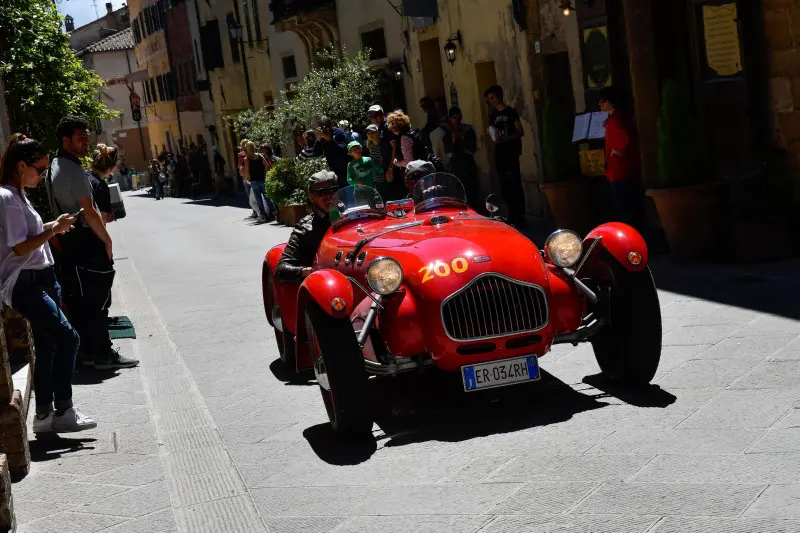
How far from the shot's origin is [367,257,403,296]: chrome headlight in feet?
24.2

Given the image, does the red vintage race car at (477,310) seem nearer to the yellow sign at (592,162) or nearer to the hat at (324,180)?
the hat at (324,180)

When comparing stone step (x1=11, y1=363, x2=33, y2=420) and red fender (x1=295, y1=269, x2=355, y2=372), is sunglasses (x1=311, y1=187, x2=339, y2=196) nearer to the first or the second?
red fender (x1=295, y1=269, x2=355, y2=372)

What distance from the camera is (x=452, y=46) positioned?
23906 mm

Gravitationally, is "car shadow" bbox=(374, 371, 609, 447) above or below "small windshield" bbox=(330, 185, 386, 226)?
below

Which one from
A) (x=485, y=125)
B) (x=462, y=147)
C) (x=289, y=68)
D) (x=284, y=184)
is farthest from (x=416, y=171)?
(x=289, y=68)

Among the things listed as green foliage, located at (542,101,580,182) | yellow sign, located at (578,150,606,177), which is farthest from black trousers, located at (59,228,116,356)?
yellow sign, located at (578,150,606,177)

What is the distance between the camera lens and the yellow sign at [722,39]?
45.9ft

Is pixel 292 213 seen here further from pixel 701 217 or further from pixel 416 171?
pixel 416 171

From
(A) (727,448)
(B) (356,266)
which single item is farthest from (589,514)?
(B) (356,266)

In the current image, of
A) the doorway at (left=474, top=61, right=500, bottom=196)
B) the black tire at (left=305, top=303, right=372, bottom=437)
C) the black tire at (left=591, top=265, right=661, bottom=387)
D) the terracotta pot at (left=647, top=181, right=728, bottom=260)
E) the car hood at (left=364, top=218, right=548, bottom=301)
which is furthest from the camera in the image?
the doorway at (left=474, top=61, right=500, bottom=196)

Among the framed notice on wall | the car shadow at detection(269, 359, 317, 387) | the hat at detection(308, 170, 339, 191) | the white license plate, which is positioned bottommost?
the car shadow at detection(269, 359, 317, 387)

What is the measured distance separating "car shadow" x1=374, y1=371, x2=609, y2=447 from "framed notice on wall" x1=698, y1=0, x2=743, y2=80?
6781 millimetres

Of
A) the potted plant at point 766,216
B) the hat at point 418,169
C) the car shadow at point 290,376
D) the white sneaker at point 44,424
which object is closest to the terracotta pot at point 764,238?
the potted plant at point 766,216

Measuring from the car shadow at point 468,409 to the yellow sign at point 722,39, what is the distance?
6.77 m
